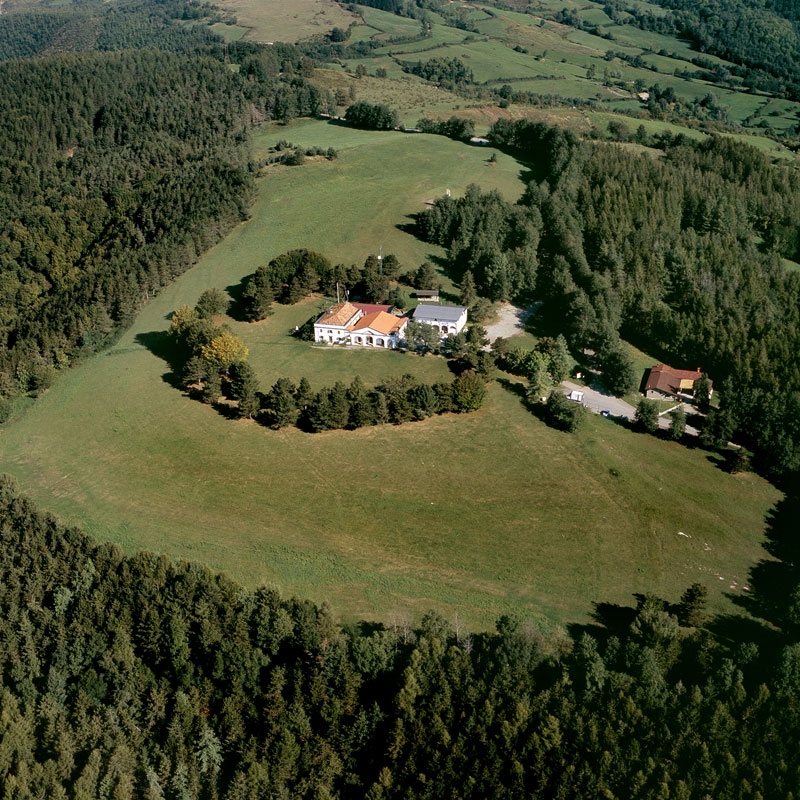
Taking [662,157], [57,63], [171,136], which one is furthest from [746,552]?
[57,63]

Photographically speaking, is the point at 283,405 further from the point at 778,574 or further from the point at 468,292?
the point at 778,574

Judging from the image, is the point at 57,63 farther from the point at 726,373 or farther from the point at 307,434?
the point at 726,373

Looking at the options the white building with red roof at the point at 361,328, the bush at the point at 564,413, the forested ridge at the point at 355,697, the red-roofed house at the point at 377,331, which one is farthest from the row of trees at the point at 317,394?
the forested ridge at the point at 355,697

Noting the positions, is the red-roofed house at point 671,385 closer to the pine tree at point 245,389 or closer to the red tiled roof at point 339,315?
the red tiled roof at point 339,315

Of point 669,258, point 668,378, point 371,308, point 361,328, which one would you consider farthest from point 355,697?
point 669,258

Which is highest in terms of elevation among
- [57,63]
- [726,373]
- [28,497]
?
[57,63]

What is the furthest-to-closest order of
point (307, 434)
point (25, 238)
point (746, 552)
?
point (25, 238), point (307, 434), point (746, 552)

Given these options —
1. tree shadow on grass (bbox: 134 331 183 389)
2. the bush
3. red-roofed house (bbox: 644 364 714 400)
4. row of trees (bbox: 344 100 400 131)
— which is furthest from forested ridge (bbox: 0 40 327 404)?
red-roofed house (bbox: 644 364 714 400)

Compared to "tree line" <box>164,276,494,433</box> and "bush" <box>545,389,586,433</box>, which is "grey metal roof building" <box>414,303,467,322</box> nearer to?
"tree line" <box>164,276,494,433</box>
